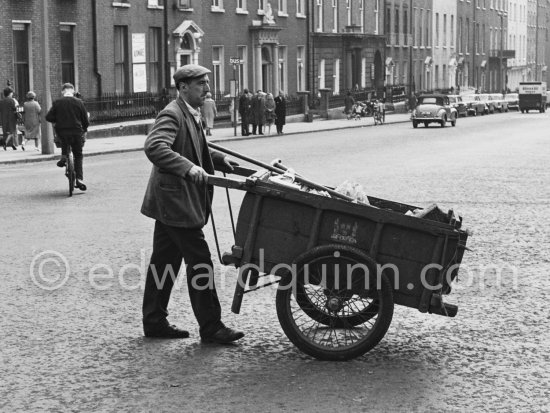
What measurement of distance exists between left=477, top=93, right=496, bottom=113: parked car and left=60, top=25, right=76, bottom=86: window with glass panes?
4149 centimetres

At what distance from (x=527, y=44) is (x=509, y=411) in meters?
122

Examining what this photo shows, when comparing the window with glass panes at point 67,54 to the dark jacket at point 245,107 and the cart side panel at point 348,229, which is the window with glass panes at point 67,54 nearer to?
the dark jacket at point 245,107

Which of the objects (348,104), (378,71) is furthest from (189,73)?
(378,71)

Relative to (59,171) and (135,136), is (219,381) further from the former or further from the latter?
(135,136)

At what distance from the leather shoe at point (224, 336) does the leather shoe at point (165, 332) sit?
250 mm

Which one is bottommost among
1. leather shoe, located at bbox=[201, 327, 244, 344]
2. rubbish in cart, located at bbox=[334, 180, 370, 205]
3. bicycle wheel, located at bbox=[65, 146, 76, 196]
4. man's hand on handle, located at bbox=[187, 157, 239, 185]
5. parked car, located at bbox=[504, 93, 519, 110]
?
parked car, located at bbox=[504, 93, 519, 110]

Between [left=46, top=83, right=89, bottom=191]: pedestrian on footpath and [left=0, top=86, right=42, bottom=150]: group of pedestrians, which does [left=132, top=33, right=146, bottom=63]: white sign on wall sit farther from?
[left=46, top=83, right=89, bottom=191]: pedestrian on footpath

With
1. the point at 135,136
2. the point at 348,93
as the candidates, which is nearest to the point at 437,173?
the point at 135,136

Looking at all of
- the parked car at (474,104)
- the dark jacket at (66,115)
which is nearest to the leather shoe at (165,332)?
the dark jacket at (66,115)

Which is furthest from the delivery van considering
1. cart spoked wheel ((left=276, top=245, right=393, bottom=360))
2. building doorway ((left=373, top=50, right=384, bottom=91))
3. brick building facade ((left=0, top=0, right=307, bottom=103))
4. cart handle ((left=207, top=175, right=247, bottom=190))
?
cart handle ((left=207, top=175, right=247, bottom=190))

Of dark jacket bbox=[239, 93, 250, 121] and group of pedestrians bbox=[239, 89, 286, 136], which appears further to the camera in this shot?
dark jacket bbox=[239, 93, 250, 121]

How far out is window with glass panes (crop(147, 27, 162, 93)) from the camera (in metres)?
43.2

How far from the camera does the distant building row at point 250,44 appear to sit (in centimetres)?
3675

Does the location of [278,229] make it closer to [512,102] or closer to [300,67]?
[300,67]
